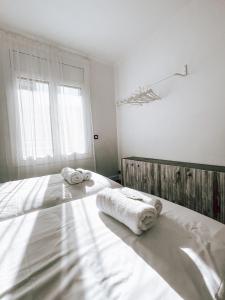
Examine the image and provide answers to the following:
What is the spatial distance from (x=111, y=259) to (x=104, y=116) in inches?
107

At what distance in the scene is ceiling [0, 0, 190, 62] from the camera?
5.74 feet

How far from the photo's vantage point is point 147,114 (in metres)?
2.52

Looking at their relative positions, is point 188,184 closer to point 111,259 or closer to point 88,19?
point 111,259

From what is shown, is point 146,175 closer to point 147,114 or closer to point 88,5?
point 147,114

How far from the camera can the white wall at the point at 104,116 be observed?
115 inches

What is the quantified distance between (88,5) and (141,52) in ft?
3.53

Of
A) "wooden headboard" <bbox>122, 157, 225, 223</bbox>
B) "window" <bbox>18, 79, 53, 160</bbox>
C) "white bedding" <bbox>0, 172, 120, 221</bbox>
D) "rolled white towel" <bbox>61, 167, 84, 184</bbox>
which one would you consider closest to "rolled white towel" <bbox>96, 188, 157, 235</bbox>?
"white bedding" <bbox>0, 172, 120, 221</bbox>

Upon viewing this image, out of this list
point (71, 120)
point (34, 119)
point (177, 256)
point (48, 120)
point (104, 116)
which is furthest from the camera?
point (104, 116)

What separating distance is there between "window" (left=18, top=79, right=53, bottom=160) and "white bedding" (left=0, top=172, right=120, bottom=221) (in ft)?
2.27

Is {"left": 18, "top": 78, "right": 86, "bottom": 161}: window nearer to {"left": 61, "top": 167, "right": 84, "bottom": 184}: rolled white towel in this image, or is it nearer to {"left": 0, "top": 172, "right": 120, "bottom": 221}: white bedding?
{"left": 0, "top": 172, "right": 120, "bottom": 221}: white bedding

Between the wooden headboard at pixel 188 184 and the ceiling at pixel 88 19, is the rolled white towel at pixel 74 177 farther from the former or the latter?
the ceiling at pixel 88 19

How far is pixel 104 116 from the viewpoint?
3.06 metres

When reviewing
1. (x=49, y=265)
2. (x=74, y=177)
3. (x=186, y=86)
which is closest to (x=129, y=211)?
(x=49, y=265)

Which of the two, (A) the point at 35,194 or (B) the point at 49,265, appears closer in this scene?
(B) the point at 49,265
